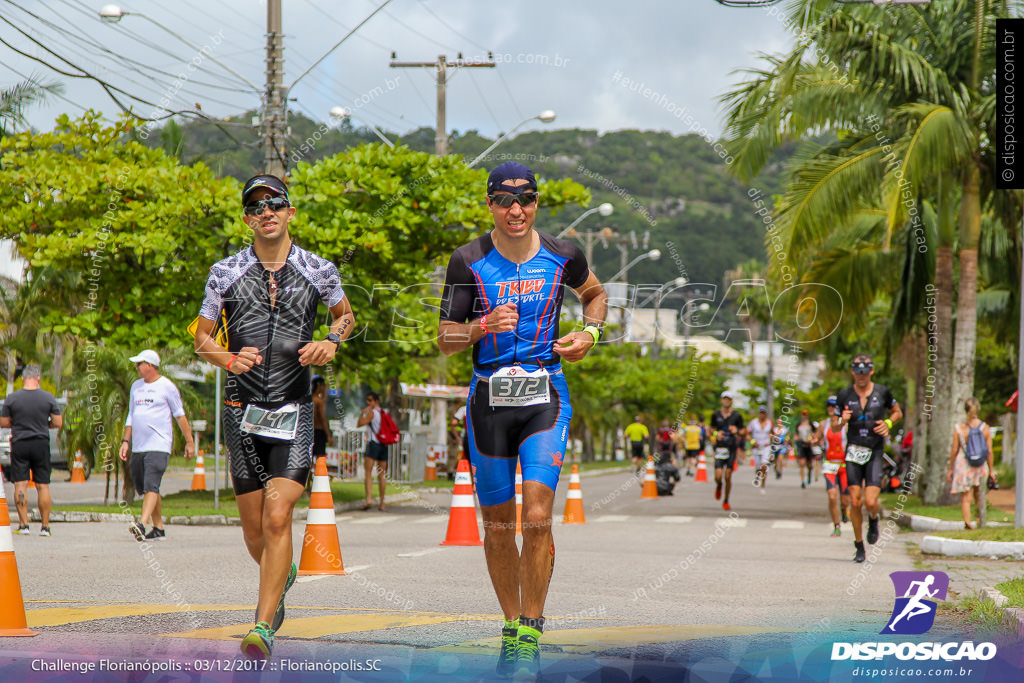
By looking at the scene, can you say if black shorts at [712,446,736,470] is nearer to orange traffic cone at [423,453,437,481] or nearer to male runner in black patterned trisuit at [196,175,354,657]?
orange traffic cone at [423,453,437,481]

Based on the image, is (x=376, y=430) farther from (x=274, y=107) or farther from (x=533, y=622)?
(x=533, y=622)

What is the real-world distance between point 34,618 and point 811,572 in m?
6.86

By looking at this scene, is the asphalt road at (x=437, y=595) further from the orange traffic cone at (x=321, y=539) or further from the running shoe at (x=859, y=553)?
the orange traffic cone at (x=321, y=539)

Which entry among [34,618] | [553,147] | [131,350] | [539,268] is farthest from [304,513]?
[553,147]

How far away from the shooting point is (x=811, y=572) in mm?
11375

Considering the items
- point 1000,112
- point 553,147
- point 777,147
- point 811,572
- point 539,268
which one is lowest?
point 811,572

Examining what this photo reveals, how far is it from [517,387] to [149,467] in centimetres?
843

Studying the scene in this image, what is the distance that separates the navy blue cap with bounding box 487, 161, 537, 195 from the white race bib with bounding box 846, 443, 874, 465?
7806 millimetres

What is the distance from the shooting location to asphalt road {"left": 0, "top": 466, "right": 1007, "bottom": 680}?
19.6ft

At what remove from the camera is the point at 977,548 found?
509 inches

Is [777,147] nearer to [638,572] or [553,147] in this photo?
[638,572]

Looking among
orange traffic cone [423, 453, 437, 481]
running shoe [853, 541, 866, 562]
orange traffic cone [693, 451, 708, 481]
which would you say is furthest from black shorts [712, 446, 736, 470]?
orange traffic cone [693, 451, 708, 481]

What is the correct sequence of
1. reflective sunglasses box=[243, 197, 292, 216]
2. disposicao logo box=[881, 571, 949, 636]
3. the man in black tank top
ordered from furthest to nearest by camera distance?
the man in black tank top < disposicao logo box=[881, 571, 949, 636] < reflective sunglasses box=[243, 197, 292, 216]

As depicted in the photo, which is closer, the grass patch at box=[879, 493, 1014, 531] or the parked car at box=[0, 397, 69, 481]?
the grass patch at box=[879, 493, 1014, 531]
